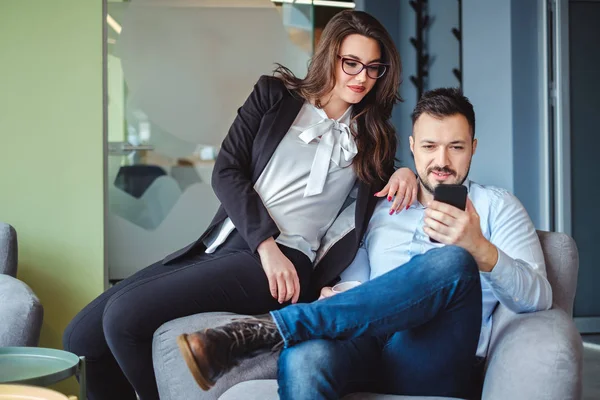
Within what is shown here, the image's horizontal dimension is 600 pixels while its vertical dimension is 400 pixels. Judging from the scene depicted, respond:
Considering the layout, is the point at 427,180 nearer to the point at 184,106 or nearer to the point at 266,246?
the point at 266,246

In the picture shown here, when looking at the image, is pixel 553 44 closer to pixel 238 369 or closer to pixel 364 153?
pixel 364 153

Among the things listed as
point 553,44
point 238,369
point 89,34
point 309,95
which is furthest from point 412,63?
point 238,369

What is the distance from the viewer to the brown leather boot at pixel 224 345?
5.12ft

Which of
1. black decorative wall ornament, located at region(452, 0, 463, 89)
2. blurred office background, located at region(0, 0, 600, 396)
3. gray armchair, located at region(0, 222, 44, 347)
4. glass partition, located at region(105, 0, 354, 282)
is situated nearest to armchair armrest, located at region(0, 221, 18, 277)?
gray armchair, located at region(0, 222, 44, 347)

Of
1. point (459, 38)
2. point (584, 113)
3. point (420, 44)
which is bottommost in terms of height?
point (584, 113)

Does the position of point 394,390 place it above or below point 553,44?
below

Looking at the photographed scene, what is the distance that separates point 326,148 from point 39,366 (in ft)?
3.18

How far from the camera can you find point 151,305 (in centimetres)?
194

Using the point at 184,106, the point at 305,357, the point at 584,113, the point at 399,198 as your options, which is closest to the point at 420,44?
the point at 584,113

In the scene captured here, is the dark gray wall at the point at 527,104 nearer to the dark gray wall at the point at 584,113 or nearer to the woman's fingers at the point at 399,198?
the dark gray wall at the point at 584,113

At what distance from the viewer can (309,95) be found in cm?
224

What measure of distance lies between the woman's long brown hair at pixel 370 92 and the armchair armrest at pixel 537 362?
0.71 meters

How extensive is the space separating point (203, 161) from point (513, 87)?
85.5 inches

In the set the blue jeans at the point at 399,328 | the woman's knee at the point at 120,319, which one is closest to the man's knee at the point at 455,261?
the blue jeans at the point at 399,328
